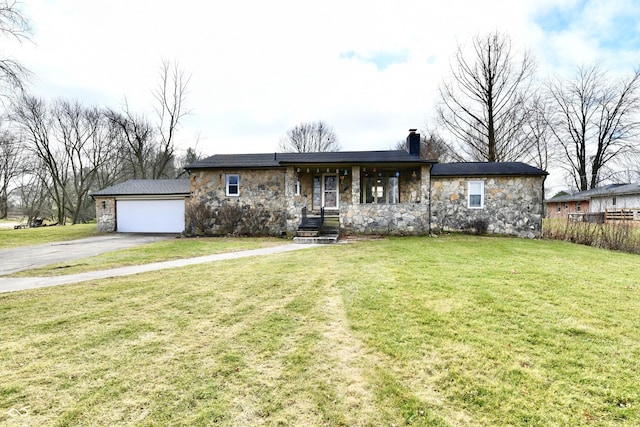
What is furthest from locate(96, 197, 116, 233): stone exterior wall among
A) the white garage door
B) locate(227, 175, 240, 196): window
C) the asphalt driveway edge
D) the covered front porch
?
the asphalt driveway edge

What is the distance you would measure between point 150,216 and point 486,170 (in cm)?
1829

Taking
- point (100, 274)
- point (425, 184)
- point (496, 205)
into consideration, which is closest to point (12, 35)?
point (100, 274)

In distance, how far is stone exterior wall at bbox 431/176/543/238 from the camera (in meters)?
13.5

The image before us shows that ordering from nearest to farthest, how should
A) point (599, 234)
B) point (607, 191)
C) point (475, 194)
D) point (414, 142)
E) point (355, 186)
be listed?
point (599, 234) < point (355, 186) < point (475, 194) < point (414, 142) < point (607, 191)

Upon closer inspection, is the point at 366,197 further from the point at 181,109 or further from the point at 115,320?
the point at 181,109

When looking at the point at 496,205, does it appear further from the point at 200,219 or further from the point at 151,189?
the point at 151,189

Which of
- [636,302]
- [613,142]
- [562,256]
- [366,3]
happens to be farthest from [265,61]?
[613,142]

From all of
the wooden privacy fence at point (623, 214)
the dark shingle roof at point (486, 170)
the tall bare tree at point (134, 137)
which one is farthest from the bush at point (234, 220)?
the wooden privacy fence at point (623, 214)

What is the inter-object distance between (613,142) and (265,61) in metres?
30.6

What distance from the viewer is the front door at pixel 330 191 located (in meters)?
15.2

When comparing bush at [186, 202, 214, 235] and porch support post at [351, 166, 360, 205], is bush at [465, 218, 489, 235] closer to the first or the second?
porch support post at [351, 166, 360, 205]

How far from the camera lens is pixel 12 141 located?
2448 centimetres

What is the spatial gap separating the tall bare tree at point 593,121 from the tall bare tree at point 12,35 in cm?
3523

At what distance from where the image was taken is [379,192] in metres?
15.5
